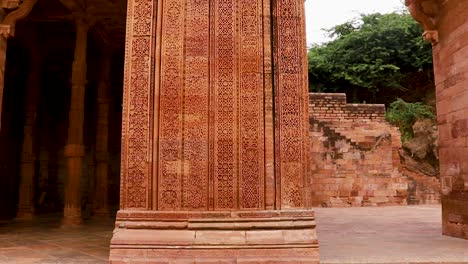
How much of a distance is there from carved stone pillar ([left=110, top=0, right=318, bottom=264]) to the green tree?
21.4 metres

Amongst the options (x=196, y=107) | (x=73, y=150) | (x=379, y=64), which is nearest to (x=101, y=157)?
(x=73, y=150)

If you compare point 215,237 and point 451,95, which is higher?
point 451,95

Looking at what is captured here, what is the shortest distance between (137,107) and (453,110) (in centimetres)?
585

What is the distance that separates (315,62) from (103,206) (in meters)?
18.1

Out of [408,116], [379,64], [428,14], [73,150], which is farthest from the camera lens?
[379,64]

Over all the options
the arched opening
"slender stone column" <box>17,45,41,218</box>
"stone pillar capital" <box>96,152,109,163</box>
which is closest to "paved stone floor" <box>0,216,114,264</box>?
the arched opening

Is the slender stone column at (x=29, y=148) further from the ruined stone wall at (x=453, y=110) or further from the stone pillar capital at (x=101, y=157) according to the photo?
the ruined stone wall at (x=453, y=110)

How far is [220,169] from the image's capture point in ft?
16.5

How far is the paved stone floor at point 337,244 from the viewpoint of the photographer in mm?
5113

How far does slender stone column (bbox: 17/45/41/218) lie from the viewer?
11258mm

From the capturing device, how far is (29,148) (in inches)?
447

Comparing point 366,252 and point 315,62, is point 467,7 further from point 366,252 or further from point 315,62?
point 315,62

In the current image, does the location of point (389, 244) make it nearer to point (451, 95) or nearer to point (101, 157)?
point (451, 95)

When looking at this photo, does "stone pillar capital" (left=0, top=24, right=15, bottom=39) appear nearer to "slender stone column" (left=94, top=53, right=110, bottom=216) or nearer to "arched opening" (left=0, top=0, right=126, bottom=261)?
"arched opening" (left=0, top=0, right=126, bottom=261)
